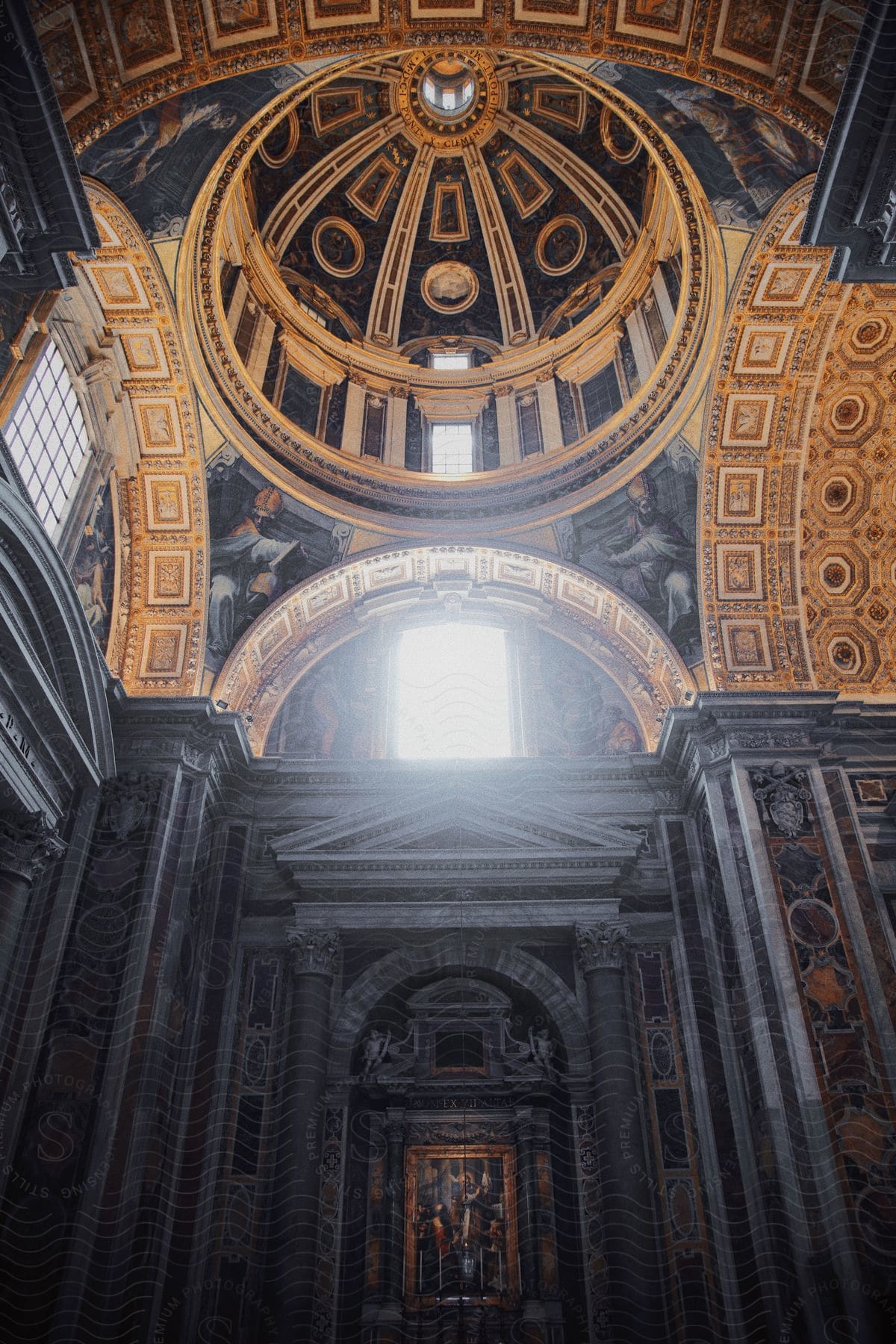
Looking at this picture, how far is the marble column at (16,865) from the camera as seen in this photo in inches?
478

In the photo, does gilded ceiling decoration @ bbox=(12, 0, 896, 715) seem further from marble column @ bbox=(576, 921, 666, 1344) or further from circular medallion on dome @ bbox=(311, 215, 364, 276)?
marble column @ bbox=(576, 921, 666, 1344)

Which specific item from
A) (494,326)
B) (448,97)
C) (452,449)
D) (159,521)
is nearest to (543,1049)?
(159,521)

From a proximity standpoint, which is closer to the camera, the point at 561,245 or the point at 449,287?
the point at 561,245

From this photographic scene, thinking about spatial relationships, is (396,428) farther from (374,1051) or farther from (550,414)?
(374,1051)

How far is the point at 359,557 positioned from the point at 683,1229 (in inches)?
438

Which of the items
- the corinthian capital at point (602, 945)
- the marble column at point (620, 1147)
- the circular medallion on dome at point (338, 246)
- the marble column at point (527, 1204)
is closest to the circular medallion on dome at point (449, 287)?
the circular medallion on dome at point (338, 246)

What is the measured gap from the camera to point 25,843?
40.5 feet

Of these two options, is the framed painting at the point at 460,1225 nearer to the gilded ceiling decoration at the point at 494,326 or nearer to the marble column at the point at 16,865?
the marble column at the point at 16,865

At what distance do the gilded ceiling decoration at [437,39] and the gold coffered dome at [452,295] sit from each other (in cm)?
578

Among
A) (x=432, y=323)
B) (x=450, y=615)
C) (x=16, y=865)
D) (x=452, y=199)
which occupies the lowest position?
(x=16, y=865)

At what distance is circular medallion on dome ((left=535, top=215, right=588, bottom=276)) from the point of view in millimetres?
20281

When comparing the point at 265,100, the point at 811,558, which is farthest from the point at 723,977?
the point at 265,100

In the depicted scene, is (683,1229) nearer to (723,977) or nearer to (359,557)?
(723,977)

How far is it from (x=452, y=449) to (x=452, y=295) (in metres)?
3.57
